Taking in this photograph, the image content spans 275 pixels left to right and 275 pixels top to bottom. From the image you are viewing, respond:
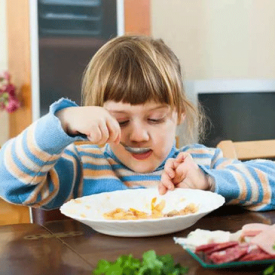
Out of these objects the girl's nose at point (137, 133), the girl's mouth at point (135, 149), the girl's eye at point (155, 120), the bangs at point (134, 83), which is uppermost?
the bangs at point (134, 83)

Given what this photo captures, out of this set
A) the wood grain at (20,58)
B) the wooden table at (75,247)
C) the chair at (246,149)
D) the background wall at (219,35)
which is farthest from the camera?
the background wall at (219,35)

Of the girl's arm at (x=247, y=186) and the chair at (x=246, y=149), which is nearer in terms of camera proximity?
the girl's arm at (x=247, y=186)

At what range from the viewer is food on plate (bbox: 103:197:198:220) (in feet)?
3.27

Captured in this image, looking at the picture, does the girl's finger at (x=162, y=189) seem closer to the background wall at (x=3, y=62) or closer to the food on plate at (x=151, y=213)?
the food on plate at (x=151, y=213)

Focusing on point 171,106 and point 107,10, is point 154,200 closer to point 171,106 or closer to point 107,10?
point 171,106

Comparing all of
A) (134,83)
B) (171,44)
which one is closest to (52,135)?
(134,83)

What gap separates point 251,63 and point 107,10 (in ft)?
3.64

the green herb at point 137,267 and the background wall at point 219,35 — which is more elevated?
the background wall at point 219,35

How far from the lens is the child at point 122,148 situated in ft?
3.52

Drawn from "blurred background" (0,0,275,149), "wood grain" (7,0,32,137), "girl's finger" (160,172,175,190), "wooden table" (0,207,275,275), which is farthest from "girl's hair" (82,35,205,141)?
"wood grain" (7,0,32,137)

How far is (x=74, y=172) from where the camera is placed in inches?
51.3

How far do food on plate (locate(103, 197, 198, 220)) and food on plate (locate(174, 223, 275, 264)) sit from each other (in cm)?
29

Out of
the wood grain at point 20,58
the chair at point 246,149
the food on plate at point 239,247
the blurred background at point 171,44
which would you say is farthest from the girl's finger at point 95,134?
the wood grain at point 20,58

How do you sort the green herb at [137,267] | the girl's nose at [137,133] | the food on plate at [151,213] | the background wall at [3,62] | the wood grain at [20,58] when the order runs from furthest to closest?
the background wall at [3,62] → the wood grain at [20,58] → the girl's nose at [137,133] → the food on plate at [151,213] → the green herb at [137,267]
